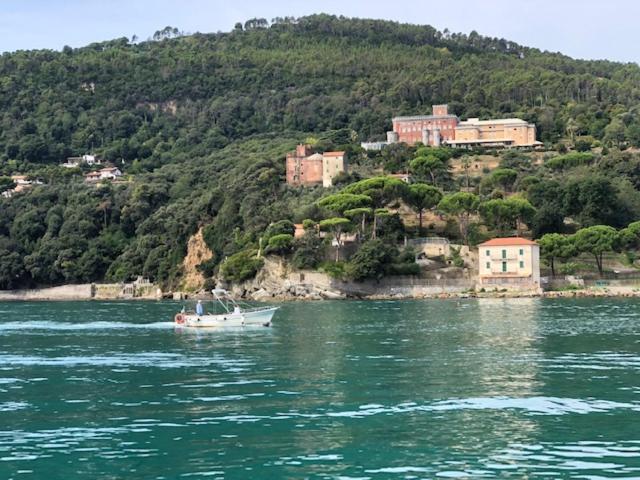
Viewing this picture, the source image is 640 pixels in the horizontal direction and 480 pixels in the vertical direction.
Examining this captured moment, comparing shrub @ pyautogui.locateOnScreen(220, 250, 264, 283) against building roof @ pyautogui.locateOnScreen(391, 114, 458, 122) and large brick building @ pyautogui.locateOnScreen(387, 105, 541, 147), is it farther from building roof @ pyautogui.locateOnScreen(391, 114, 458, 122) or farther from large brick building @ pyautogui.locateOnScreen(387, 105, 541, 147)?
building roof @ pyautogui.locateOnScreen(391, 114, 458, 122)

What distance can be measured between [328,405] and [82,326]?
34413 mm

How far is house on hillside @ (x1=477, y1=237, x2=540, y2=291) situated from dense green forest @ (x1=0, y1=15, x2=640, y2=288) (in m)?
7.47

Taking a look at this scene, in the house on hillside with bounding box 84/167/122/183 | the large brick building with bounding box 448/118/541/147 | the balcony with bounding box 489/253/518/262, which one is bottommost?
the balcony with bounding box 489/253/518/262

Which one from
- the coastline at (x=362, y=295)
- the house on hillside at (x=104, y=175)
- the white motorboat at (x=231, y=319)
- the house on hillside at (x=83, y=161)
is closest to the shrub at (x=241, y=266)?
the coastline at (x=362, y=295)

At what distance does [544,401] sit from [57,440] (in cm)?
1122

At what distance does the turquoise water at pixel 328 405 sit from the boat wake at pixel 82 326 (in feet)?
28.3

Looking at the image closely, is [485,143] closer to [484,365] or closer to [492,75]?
[492,75]

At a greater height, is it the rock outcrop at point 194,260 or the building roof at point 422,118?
the building roof at point 422,118

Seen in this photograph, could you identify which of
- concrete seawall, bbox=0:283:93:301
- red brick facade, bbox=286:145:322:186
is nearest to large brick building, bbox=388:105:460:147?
red brick facade, bbox=286:145:322:186

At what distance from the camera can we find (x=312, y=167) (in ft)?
361

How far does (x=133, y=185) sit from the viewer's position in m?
127

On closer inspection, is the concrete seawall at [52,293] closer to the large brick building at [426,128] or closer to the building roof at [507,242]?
the large brick building at [426,128]

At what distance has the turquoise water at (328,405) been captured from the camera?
16.9 meters

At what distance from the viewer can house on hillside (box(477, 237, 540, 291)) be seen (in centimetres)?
8200
